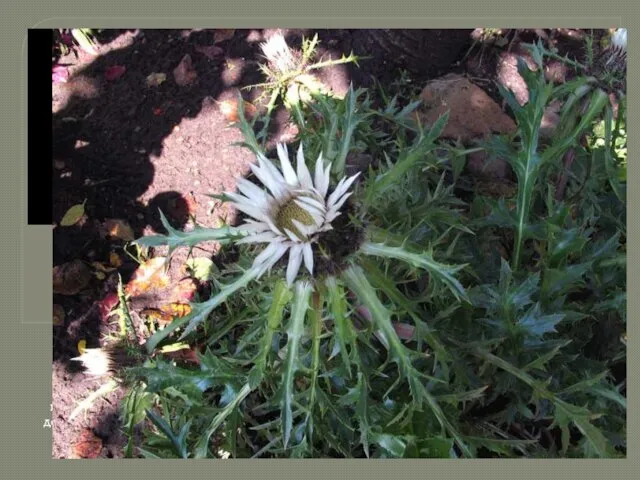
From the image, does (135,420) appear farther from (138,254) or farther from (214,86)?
(214,86)

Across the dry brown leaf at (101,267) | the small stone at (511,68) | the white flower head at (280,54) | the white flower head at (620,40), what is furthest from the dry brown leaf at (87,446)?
the small stone at (511,68)

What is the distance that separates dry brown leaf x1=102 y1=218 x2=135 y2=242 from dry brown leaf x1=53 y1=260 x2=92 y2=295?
0.16 meters

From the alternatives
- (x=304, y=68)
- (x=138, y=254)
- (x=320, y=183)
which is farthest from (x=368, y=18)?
(x=138, y=254)

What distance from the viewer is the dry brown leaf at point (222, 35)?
258 cm

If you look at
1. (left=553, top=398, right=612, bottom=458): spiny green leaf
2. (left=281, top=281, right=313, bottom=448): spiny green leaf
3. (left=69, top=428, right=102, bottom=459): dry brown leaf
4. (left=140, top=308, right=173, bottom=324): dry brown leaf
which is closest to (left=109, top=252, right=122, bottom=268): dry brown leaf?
(left=140, top=308, right=173, bottom=324): dry brown leaf

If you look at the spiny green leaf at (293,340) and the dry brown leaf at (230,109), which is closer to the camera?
the spiny green leaf at (293,340)

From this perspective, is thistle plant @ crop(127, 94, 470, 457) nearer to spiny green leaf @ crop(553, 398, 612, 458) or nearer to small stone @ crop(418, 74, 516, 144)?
spiny green leaf @ crop(553, 398, 612, 458)

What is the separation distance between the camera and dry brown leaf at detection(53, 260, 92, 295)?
208cm

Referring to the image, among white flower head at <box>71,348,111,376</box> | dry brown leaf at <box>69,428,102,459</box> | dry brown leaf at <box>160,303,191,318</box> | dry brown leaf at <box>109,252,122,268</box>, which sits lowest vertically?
dry brown leaf at <box>69,428,102,459</box>

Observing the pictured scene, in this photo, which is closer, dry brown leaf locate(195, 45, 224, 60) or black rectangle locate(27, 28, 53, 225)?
black rectangle locate(27, 28, 53, 225)

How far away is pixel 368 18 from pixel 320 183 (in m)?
0.36

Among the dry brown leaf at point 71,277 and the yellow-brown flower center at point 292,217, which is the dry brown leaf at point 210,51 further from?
the yellow-brown flower center at point 292,217

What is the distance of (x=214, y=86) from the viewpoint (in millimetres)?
2518

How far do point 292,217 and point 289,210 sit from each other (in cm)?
2
